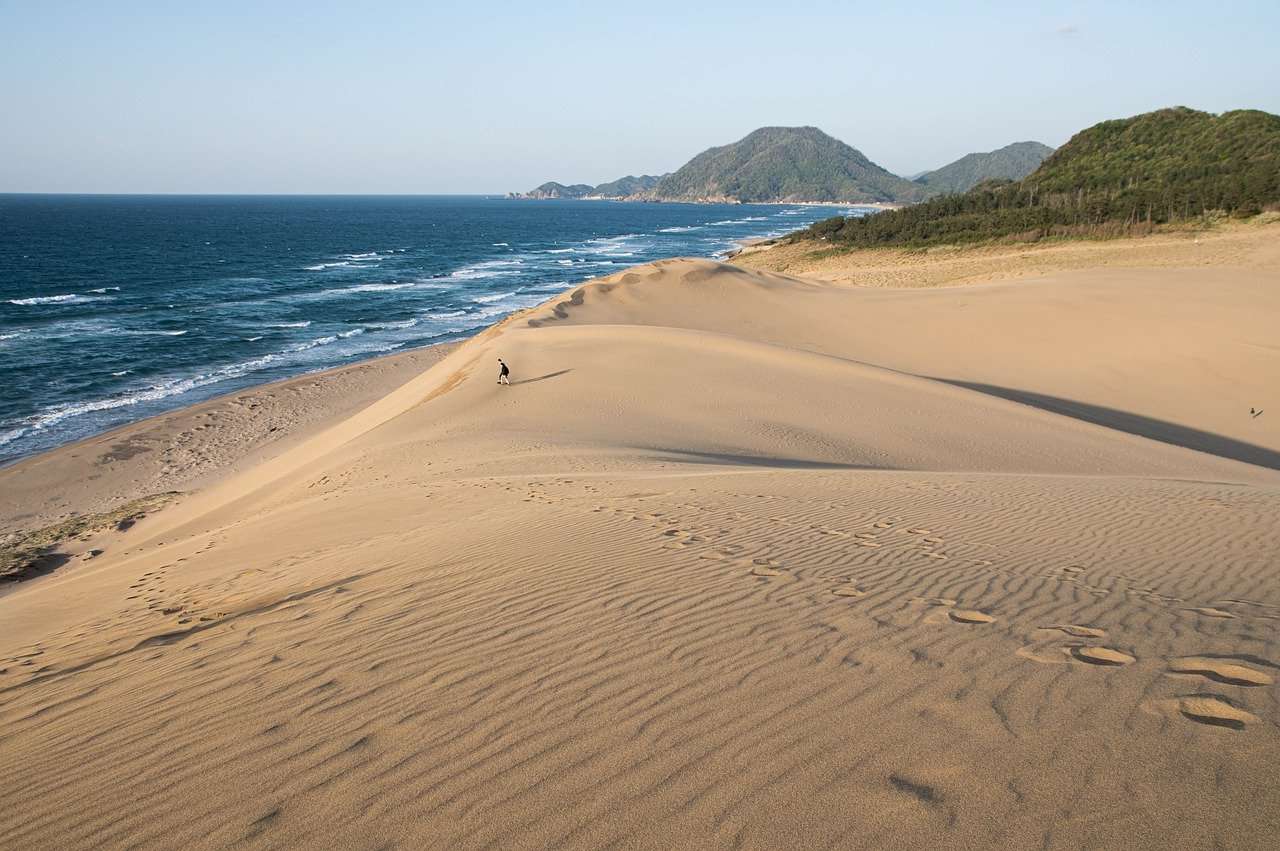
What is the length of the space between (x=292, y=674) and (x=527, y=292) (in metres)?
47.3

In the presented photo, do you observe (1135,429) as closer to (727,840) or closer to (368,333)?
(727,840)

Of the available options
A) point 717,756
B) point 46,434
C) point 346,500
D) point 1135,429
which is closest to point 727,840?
point 717,756

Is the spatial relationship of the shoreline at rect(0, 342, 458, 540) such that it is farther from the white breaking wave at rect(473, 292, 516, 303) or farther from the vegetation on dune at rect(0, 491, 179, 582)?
the white breaking wave at rect(473, 292, 516, 303)

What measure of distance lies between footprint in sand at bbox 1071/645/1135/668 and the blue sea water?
79.6 ft

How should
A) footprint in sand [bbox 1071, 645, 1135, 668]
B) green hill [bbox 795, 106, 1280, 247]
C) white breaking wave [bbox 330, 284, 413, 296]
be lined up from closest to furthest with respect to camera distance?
footprint in sand [bbox 1071, 645, 1135, 668] → green hill [bbox 795, 106, 1280, 247] → white breaking wave [bbox 330, 284, 413, 296]

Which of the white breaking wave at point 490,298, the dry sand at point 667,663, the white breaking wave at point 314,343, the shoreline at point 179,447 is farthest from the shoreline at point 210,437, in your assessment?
the white breaking wave at point 490,298

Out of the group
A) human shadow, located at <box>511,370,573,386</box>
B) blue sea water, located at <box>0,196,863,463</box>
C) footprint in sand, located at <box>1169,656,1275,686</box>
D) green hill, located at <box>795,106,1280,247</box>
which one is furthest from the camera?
green hill, located at <box>795,106,1280,247</box>

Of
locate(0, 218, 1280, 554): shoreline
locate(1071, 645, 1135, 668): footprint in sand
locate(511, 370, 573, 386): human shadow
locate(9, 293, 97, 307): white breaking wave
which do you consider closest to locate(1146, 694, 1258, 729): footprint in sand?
locate(1071, 645, 1135, 668): footprint in sand

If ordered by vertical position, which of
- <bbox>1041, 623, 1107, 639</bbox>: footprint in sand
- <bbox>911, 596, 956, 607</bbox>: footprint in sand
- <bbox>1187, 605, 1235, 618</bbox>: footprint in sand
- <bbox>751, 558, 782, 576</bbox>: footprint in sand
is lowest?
<bbox>751, 558, 782, 576</bbox>: footprint in sand

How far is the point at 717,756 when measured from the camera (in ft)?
10.6

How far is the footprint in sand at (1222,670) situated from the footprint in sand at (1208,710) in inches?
10.6

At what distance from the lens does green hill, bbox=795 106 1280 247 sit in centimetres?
4606

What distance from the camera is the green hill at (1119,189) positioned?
46.1 metres

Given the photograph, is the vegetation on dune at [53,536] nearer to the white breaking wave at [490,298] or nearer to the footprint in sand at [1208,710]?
the footprint in sand at [1208,710]
